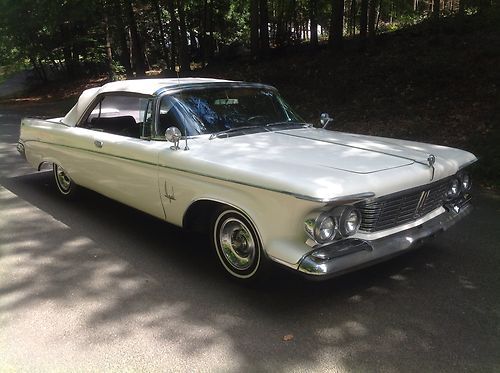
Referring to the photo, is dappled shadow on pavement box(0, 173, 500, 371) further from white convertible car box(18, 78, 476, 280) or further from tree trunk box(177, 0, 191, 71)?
tree trunk box(177, 0, 191, 71)

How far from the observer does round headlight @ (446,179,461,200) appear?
13.7 feet

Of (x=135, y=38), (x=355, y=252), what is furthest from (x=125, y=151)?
(x=135, y=38)

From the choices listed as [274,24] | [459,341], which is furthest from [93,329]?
[274,24]

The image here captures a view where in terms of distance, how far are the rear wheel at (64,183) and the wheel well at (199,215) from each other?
228cm

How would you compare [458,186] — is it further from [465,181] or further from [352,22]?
[352,22]

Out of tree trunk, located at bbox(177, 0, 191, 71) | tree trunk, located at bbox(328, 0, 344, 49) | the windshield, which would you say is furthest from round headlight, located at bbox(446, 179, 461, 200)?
Answer: tree trunk, located at bbox(177, 0, 191, 71)

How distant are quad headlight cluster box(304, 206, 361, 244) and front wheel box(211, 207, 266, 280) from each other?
0.52 meters

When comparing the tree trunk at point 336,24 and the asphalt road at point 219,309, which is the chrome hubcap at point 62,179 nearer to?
the asphalt road at point 219,309

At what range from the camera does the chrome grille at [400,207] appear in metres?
3.40

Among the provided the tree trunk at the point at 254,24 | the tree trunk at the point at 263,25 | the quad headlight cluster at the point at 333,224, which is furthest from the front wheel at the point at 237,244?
the tree trunk at the point at 263,25

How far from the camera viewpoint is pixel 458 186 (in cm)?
427

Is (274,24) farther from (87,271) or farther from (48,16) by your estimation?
(87,271)

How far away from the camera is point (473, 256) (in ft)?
14.4

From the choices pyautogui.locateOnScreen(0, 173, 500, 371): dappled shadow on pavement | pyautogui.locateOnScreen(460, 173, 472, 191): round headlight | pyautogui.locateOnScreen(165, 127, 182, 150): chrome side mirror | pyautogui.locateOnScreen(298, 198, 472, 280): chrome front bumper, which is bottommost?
pyautogui.locateOnScreen(0, 173, 500, 371): dappled shadow on pavement
